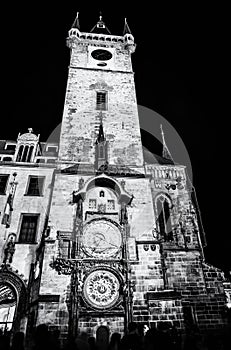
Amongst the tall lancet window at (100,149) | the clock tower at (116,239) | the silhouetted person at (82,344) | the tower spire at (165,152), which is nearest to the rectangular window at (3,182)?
the clock tower at (116,239)

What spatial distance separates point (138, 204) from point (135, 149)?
5169mm

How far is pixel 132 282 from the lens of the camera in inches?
492

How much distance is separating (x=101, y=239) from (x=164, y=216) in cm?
538

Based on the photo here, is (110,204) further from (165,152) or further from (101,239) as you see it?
(165,152)

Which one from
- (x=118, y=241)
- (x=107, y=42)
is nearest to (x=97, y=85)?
(x=107, y=42)

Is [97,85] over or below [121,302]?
over

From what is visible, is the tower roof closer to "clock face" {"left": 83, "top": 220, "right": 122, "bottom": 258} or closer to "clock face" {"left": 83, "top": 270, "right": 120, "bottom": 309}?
"clock face" {"left": 83, "top": 220, "right": 122, "bottom": 258}

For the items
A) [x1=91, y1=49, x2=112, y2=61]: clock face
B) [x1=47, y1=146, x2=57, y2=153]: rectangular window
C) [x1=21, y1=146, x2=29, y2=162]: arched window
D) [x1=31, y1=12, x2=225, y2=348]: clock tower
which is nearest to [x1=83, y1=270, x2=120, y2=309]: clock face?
[x1=31, y1=12, x2=225, y2=348]: clock tower

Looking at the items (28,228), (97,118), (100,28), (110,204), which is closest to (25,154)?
(97,118)

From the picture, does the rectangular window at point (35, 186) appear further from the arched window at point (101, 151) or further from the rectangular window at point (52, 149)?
the arched window at point (101, 151)

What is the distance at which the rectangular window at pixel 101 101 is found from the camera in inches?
873

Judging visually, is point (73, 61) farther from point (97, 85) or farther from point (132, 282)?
point (132, 282)

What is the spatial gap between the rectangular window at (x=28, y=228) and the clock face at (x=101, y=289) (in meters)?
5.23

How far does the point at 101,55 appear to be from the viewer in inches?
1059
